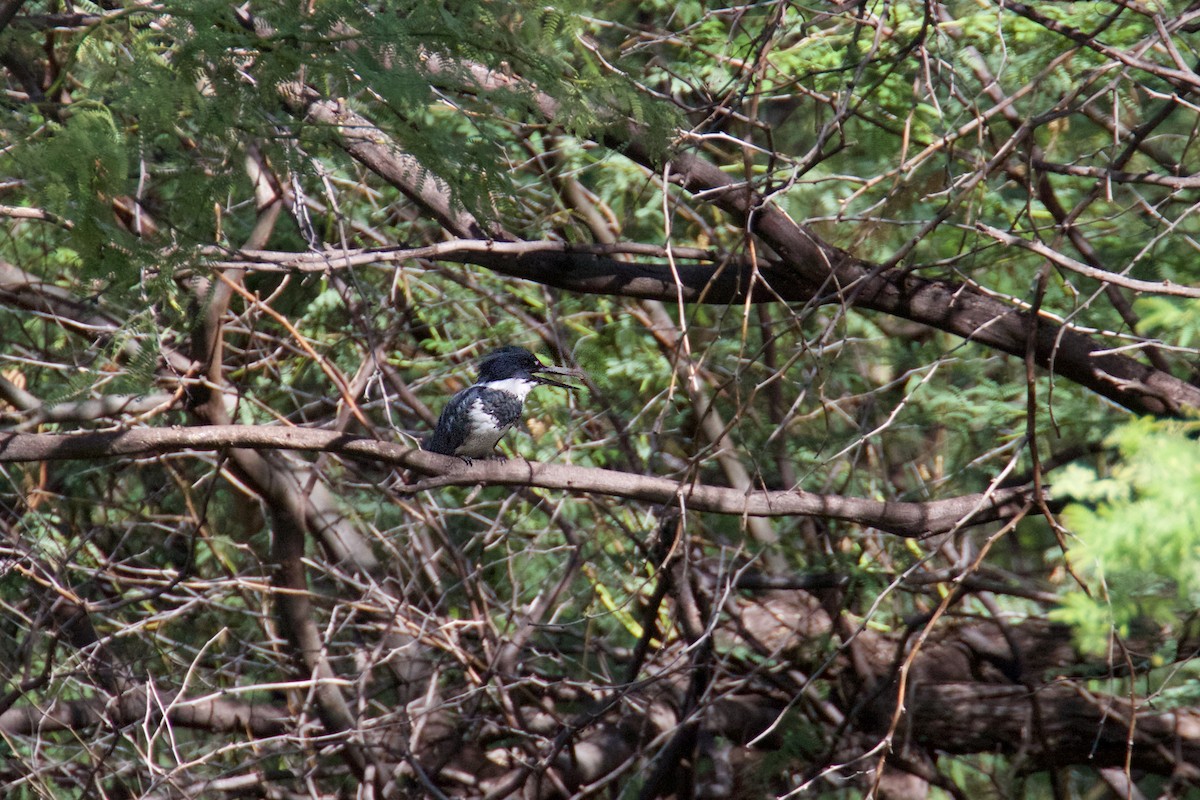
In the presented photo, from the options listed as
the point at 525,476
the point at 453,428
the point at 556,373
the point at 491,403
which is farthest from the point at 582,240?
the point at 525,476

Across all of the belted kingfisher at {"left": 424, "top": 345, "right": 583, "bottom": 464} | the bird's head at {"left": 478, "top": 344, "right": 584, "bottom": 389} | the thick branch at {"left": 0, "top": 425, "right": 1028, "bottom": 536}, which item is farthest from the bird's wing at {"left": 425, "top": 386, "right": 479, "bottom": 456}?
the thick branch at {"left": 0, "top": 425, "right": 1028, "bottom": 536}

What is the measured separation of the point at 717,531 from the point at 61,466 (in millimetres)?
2739

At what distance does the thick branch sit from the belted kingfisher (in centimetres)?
92

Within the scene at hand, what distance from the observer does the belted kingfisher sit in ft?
12.9

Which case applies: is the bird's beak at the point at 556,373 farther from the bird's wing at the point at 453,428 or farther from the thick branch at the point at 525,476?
the thick branch at the point at 525,476

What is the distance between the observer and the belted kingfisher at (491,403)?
3.94 m

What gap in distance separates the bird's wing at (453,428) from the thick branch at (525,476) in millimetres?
973

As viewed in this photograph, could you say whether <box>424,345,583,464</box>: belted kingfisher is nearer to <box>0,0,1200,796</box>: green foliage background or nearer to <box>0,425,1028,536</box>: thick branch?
<box>0,0,1200,796</box>: green foliage background

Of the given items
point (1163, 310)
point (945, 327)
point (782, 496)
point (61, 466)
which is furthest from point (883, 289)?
point (61, 466)

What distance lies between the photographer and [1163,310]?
210 cm

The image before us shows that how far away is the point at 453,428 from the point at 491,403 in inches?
7.7

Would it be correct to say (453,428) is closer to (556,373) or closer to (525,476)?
(556,373)

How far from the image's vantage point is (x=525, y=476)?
9.39ft

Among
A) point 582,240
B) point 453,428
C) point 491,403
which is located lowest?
point 453,428
